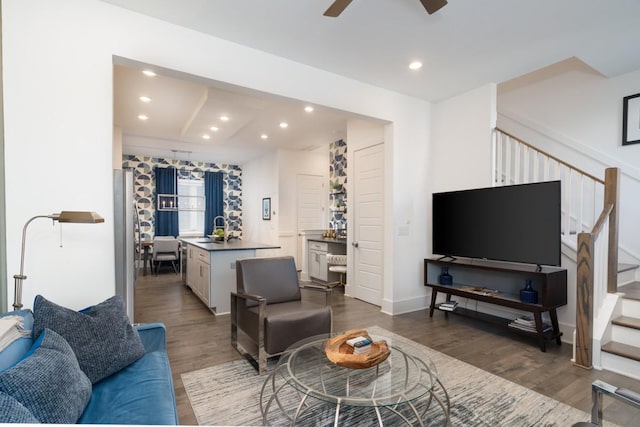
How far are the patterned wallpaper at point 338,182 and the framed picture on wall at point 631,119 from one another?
4.10 metres

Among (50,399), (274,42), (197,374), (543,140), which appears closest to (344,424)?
(197,374)

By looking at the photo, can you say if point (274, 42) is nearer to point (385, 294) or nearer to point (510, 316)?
point (385, 294)

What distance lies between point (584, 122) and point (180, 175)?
8.79 m

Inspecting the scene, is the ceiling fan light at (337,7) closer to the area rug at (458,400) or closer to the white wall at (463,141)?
the area rug at (458,400)

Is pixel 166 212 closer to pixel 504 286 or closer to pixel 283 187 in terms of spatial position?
pixel 283 187

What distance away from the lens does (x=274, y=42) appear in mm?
2910

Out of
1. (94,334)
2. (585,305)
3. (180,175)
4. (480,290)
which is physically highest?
(180,175)

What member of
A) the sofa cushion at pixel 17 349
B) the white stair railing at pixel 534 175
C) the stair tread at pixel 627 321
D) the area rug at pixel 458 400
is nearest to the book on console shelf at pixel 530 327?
the stair tread at pixel 627 321

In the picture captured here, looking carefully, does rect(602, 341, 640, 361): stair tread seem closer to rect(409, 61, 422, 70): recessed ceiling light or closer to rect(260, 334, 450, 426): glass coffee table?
rect(260, 334, 450, 426): glass coffee table

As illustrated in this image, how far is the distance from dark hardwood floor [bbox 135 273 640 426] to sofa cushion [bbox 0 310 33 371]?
966mm

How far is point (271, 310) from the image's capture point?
9.05 ft

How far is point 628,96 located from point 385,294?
11.9 ft

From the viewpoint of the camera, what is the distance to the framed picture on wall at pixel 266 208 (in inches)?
293

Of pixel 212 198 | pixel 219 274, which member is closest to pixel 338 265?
pixel 219 274
